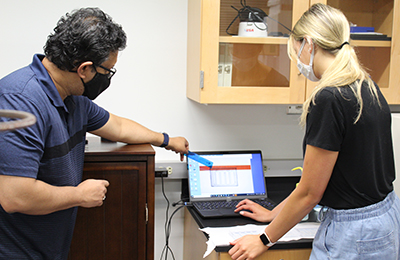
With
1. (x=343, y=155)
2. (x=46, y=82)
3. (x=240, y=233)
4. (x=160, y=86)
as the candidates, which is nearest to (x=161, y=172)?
(x=160, y=86)

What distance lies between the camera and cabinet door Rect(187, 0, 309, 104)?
5.05 feet

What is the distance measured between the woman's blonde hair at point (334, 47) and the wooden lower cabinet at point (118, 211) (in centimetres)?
66

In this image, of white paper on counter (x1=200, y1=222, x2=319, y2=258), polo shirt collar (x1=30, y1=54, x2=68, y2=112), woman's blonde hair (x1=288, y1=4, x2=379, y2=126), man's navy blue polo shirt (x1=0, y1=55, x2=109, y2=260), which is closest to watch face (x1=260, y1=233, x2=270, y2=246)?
white paper on counter (x1=200, y1=222, x2=319, y2=258)

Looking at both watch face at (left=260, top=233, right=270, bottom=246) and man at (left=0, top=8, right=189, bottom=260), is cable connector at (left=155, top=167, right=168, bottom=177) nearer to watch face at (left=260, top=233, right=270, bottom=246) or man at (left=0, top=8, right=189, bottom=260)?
man at (left=0, top=8, right=189, bottom=260)

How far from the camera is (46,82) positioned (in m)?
1.06

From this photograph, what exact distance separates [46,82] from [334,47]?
2.95ft

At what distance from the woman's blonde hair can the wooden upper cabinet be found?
1.48ft

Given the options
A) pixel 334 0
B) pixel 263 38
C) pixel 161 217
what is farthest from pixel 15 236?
pixel 334 0

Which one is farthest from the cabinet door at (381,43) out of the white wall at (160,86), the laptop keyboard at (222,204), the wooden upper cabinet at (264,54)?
the laptop keyboard at (222,204)

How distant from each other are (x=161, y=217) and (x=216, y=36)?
1.04 metres

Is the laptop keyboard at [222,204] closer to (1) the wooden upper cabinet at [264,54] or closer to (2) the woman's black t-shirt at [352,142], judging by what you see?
(1) the wooden upper cabinet at [264,54]

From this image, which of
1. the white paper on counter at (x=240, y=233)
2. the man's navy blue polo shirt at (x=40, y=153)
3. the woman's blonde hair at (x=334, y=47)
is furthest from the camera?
the white paper on counter at (x=240, y=233)

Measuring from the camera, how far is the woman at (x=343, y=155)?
999mm

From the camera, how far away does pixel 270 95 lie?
162cm
